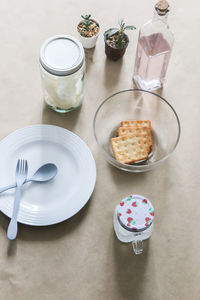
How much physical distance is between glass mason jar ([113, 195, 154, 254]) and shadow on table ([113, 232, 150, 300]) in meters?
0.03

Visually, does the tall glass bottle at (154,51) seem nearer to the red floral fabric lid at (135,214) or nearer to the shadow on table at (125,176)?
the shadow on table at (125,176)

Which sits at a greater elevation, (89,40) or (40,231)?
(89,40)

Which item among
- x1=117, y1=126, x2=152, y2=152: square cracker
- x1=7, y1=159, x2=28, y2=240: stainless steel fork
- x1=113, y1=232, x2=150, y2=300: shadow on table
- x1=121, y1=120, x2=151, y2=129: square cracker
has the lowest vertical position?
x1=113, y1=232, x2=150, y2=300: shadow on table

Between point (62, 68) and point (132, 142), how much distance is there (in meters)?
0.30

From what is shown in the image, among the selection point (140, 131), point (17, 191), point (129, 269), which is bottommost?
point (129, 269)

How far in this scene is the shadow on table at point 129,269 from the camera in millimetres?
1066

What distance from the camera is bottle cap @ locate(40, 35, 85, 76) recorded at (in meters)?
1.09

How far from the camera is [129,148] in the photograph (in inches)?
46.9

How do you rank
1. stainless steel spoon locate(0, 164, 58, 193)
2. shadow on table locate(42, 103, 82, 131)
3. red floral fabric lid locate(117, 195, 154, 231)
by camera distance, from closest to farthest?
red floral fabric lid locate(117, 195, 154, 231)
stainless steel spoon locate(0, 164, 58, 193)
shadow on table locate(42, 103, 82, 131)

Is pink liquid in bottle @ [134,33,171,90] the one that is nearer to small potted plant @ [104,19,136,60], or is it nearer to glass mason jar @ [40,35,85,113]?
small potted plant @ [104,19,136,60]

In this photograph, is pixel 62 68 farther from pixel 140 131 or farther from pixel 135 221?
pixel 135 221

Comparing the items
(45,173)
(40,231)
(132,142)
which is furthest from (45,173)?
(132,142)

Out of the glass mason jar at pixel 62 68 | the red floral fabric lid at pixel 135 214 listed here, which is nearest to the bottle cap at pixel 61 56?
the glass mason jar at pixel 62 68

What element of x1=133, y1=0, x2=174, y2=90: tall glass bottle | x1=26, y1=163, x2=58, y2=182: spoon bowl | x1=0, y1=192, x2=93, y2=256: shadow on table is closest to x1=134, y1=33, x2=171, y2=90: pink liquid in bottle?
x1=133, y1=0, x2=174, y2=90: tall glass bottle
